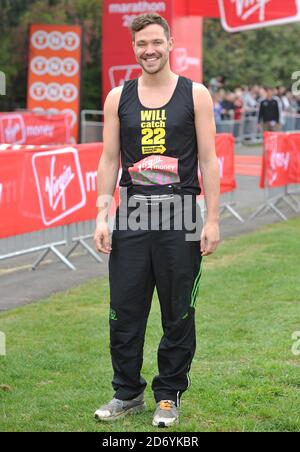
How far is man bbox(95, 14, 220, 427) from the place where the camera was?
16.3 feet

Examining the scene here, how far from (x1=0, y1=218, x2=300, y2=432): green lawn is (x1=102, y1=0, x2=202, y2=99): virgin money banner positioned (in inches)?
435

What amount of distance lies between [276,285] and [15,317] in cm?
264

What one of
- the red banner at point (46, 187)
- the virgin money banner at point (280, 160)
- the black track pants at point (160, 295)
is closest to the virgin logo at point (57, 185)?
the red banner at point (46, 187)

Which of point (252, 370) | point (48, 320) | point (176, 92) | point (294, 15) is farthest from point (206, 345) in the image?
point (294, 15)

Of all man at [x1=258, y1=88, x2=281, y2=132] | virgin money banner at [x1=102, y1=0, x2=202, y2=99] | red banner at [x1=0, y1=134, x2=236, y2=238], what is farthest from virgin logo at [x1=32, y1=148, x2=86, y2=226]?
man at [x1=258, y1=88, x2=281, y2=132]

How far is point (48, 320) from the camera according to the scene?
26.2 ft

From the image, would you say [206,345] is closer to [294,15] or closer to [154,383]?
[154,383]

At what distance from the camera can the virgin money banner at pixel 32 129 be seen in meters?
20.2

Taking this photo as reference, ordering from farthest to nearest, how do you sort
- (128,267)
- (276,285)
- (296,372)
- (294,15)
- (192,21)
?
(192,21), (294,15), (276,285), (296,372), (128,267)

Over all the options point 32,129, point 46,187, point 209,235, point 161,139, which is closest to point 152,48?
point 161,139

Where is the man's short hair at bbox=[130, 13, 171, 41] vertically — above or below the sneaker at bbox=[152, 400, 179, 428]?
above

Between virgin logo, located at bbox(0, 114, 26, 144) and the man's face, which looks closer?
the man's face

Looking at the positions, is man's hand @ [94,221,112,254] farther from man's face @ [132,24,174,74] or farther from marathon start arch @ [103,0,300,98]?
marathon start arch @ [103,0,300,98]

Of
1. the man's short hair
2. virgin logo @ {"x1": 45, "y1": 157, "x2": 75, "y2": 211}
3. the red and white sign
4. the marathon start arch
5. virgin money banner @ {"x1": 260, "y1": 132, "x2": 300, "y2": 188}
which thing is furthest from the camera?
the marathon start arch
